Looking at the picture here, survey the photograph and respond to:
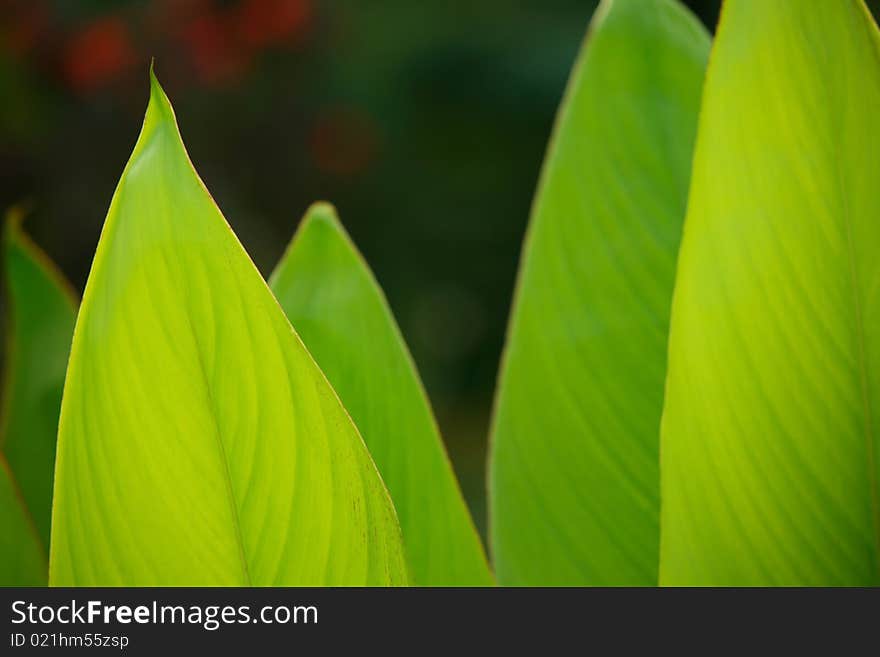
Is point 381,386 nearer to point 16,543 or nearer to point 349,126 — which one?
point 16,543

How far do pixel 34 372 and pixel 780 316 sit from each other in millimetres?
283

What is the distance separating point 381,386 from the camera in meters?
0.33

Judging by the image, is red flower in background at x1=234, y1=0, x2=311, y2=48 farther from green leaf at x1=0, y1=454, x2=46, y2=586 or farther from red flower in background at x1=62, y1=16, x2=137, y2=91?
green leaf at x1=0, y1=454, x2=46, y2=586

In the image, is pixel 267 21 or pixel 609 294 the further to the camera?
pixel 267 21

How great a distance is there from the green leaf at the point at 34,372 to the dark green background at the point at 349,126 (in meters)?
1.51

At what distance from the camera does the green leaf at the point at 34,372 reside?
0.40 meters

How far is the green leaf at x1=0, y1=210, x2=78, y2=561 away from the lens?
40cm

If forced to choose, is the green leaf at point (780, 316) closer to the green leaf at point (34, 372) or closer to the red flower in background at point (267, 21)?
the green leaf at point (34, 372)

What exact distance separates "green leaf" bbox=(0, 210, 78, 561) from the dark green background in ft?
4.96

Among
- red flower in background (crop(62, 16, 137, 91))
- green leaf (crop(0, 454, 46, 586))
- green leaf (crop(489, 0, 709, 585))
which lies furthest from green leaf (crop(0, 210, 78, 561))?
red flower in background (crop(62, 16, 137, 91))
